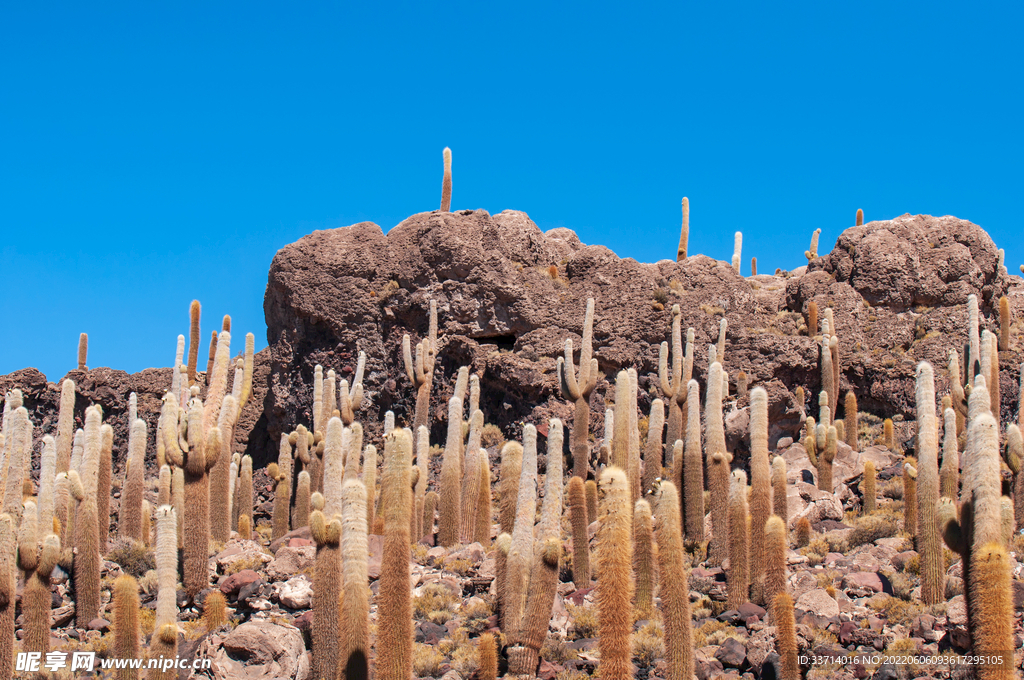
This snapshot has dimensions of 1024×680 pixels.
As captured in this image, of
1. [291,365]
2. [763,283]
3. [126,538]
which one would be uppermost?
[763,283]

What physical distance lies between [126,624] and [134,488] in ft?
19.4

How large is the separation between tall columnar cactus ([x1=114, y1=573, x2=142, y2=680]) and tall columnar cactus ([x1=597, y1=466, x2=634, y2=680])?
478 cm

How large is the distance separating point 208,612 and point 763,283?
67.1 ft

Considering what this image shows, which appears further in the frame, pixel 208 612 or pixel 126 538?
pixel 126 538

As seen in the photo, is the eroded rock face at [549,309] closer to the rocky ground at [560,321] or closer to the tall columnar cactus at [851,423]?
the rocky ground at [560,321]

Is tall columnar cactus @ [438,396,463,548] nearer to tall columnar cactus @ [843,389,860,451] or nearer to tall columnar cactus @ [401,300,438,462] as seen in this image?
tall columnar cactus @ [401,300,438,462]

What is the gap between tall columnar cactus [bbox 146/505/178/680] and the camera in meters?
9.05

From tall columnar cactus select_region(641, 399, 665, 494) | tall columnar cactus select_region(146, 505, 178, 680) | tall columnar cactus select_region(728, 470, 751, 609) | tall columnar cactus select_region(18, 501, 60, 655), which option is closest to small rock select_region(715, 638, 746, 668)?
tall columnar cactus select_region(728, 470, 751, 609)

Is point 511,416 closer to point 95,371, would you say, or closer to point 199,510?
point 199,510

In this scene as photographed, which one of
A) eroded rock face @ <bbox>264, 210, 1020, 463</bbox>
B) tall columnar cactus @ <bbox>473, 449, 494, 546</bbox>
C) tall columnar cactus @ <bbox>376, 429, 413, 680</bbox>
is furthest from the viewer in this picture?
eroded rock face @ <bbox>264, 210, 1020, 463</bbox>

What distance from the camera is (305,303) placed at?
2189 centimetres

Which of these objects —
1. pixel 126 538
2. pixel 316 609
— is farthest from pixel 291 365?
pixel 316 609

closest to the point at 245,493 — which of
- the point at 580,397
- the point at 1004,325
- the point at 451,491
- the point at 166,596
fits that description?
the point at 451,491

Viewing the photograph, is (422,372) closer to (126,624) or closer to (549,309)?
(549,309)
